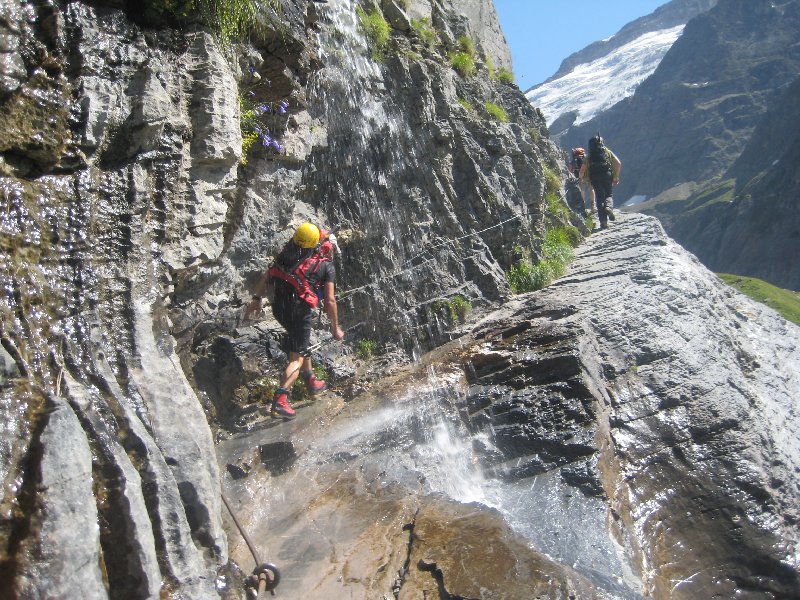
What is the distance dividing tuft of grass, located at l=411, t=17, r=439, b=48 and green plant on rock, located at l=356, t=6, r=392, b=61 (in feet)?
3.52

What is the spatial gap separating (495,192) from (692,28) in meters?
147

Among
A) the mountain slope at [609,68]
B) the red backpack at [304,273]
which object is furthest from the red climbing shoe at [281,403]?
the mountain slope at [609,68]

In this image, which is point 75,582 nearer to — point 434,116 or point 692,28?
point 434,116

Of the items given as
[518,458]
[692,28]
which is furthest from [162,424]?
[692,28]

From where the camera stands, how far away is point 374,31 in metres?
12.0

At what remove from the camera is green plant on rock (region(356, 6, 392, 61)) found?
11.9 meters

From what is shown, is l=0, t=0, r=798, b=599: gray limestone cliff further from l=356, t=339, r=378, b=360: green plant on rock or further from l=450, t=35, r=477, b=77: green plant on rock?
l=450, t=35, r=477, b=77: green plant on rock

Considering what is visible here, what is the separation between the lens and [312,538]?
612cm

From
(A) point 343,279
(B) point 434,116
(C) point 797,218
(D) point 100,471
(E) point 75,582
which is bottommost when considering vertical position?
(C) point 797,218

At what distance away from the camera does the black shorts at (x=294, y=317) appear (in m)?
8.45

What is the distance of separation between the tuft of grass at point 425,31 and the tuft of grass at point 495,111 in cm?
176

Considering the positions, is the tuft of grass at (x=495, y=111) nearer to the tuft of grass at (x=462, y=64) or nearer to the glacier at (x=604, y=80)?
the tuft of grass at (x=462, y=64)

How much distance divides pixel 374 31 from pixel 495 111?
3.23 meters

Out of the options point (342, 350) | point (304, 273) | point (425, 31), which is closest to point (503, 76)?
point (425, 31)
